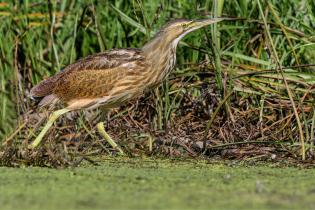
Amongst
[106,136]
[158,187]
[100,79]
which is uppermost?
[100,79]

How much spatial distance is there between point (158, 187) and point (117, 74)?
1775 millimetres

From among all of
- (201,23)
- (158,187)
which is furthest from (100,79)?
(158,187)

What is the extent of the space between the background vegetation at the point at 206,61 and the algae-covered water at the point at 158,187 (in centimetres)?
54

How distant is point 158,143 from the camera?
4645 mm

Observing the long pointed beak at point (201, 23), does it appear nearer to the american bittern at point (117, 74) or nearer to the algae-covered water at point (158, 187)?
the american bittern at point (117, 74)

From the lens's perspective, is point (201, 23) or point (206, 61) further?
point (206, 61)

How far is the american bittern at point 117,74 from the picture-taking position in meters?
4.81

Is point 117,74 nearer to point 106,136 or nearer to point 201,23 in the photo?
point 106,136

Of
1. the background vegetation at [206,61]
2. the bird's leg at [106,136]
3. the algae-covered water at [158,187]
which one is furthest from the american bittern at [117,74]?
the algae-covered water at [158,187]

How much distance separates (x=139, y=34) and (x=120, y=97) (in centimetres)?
112

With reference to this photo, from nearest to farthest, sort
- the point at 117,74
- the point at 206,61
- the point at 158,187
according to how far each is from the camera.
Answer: the point at 158,187 → the point at 117,74 → the point at 206,61

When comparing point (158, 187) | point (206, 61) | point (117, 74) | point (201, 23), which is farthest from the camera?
point (206, 61)

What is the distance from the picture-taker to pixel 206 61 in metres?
5.19

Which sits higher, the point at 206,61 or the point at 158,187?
the point at 206,61
